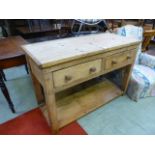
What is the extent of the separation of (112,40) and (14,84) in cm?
161

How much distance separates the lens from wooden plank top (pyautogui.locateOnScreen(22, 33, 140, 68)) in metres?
0.88

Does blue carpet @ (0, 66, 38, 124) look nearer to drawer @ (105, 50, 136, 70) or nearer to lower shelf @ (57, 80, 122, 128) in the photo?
lower shelf @ (57, 80, 122, 128)

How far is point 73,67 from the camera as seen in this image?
99cm

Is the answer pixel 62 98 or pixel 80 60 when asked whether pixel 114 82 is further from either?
pixel 80 60

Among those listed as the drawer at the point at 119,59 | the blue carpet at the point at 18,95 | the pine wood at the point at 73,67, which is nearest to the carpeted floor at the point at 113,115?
the blue carpet at the point at 18,95

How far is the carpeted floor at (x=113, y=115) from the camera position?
1.35 m

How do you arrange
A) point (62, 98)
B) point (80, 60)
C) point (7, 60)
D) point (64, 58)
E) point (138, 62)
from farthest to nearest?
point (138, 62), point (62, 98), point (7, 60), point (80, 60), point (64, 58)

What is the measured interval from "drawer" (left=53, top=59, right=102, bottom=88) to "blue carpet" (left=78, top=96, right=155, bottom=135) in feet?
1.95

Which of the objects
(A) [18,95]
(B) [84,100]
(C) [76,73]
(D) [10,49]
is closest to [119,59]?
(C) [76,73]

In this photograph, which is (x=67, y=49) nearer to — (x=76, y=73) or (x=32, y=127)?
(x=76, y=73)

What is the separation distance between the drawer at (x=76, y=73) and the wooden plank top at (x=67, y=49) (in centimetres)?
9

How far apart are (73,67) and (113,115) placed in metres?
0.87

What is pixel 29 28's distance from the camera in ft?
7.73

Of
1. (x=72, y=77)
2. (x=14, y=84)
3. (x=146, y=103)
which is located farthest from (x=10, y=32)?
(x=146, y=103)
